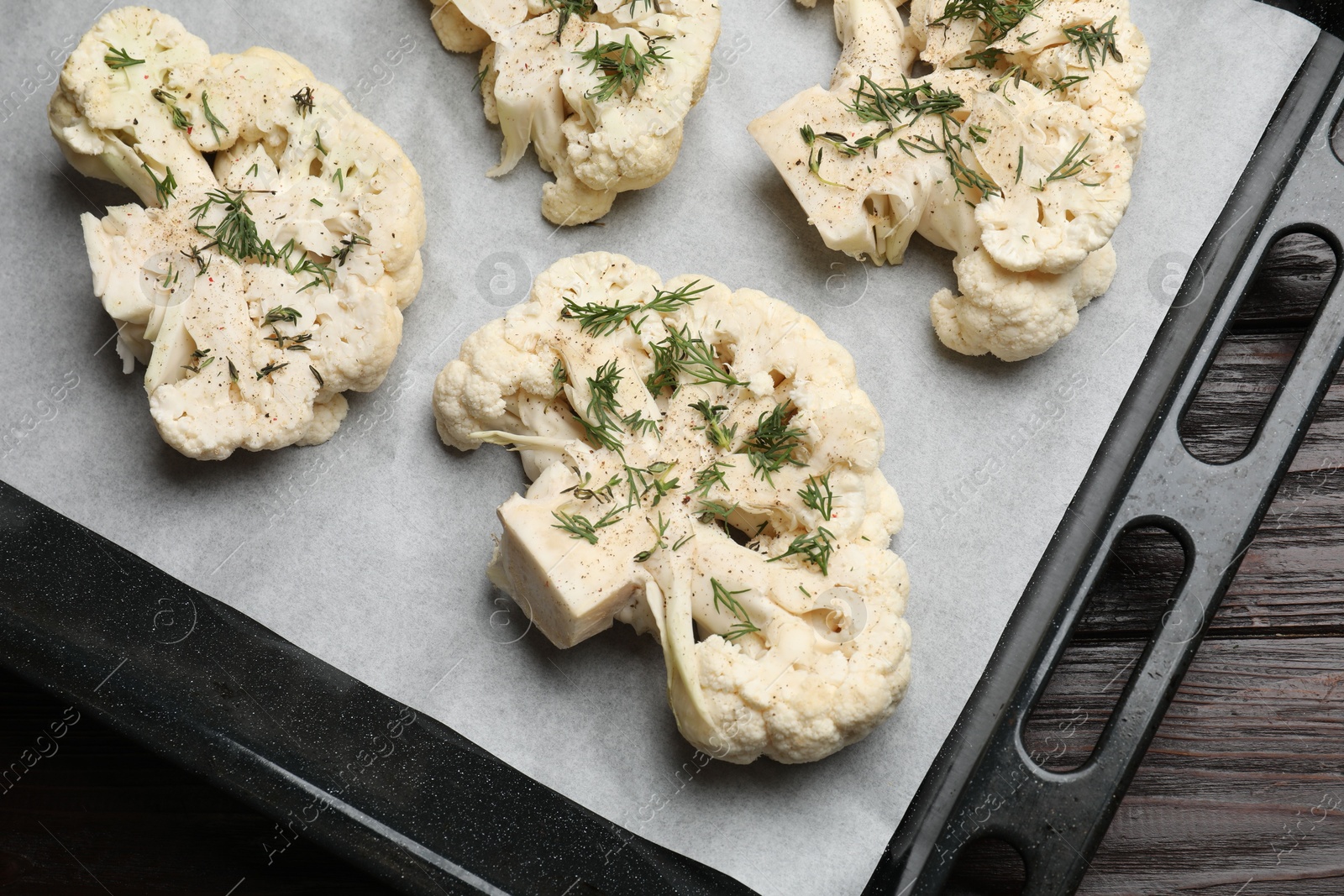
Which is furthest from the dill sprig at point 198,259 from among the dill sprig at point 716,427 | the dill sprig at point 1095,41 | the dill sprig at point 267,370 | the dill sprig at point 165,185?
the dill sprig at point 1095,41

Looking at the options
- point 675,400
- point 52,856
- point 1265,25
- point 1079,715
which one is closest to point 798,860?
point 1079,715

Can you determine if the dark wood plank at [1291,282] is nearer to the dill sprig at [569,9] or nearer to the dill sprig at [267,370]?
the dill sprig at [569,9]

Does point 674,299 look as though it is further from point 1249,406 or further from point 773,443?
point 1249,406

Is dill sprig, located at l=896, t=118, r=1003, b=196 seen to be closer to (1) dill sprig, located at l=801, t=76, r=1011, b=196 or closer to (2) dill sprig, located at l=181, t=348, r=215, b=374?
(1) dill sprig, located at l=801, t=76, r=1011, b=196

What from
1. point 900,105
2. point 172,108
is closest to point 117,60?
point 172,108

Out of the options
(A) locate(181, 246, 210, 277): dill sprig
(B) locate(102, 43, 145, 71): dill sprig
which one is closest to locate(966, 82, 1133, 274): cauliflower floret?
(A) locate(181, 246, 210, 277): dill sprig

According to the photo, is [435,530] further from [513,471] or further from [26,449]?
[26,449]
